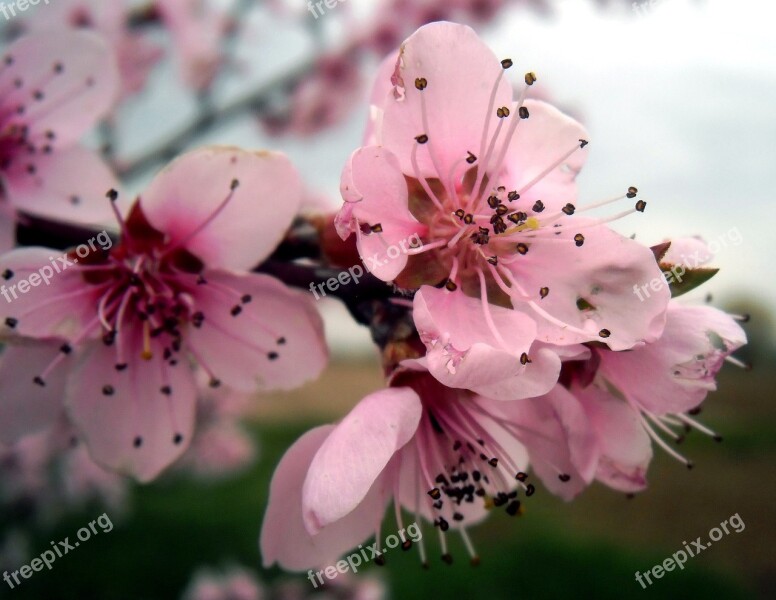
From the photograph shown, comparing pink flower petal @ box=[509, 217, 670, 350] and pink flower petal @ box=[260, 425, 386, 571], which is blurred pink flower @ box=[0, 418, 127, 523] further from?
pink flower petal @ box=[509, 217, 670, 350]

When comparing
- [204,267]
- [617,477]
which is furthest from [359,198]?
[617,477]

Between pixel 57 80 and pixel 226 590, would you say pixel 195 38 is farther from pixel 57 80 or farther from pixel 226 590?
pixel 226 590

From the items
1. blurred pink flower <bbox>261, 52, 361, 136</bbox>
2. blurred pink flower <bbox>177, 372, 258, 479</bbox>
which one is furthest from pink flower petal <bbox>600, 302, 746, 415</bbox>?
blurred pink flower <bbox>177, 372, 258, 479</bbox>

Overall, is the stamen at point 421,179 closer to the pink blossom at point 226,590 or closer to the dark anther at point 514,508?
the dark anther at point 514,508

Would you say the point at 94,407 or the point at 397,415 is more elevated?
the point at 397,415

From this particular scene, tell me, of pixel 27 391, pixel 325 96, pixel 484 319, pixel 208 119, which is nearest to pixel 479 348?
pixel 484 319

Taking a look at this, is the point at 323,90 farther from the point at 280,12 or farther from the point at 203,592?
the point at 203,592

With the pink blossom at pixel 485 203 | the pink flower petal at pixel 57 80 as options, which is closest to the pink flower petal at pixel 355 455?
the pink blossom at pixel 485 203
